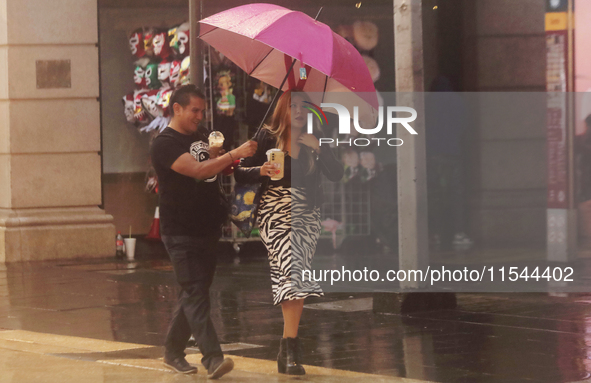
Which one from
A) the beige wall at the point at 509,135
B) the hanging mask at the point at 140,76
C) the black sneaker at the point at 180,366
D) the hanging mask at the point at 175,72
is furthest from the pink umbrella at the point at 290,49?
the hanging mask at the point at 140,76

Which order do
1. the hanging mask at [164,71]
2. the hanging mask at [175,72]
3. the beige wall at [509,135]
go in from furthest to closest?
the hanging mask at [164,71]
the hanging mask at [175,72]
the beige wall at [509,135]

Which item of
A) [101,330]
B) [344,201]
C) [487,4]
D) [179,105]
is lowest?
[101,330]

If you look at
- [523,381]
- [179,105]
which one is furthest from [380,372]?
[179,105]

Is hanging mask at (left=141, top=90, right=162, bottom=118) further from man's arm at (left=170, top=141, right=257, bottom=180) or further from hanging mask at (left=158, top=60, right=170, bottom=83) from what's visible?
man's arm at (left=170, top=141, right=257, bottom=180)

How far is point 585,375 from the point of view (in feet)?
19.3

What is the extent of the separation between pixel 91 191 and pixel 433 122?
5999 millimetres

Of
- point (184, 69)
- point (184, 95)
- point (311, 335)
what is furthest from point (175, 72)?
point (184, 95)

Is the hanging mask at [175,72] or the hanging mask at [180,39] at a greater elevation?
the hanging mask at [180,39]

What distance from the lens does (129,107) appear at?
49.0 ft

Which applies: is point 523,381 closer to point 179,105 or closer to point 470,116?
point 179,105

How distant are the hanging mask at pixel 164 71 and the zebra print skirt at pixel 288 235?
27.9 ft

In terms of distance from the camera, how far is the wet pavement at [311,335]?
6.06 metres

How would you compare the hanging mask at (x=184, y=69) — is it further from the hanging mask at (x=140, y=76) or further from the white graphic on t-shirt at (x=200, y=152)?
the white graphic on t-shirt at (x=200, y=152)

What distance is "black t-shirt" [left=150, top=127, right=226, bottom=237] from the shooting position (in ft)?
19.4
